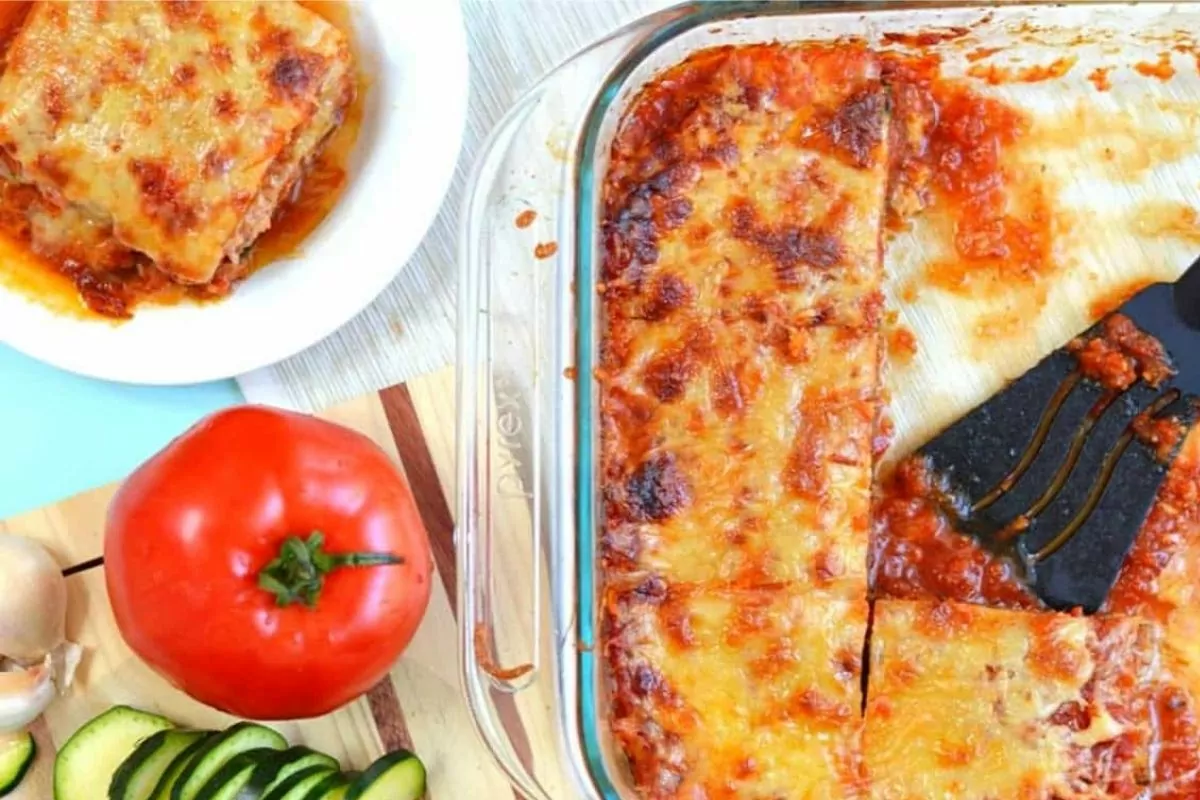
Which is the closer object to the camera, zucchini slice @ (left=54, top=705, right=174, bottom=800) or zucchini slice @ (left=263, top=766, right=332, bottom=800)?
zucchini slice @ (left=263, top=766, right=332, bottom=800)

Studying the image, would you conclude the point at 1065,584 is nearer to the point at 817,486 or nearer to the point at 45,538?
the point at 817,486

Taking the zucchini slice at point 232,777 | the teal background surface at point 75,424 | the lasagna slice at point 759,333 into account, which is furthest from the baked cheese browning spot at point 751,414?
the teal background surface at point 75,424

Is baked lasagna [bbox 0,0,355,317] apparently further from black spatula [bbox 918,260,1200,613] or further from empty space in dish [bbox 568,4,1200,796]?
black spatula [bbox 918,260,1200,613]

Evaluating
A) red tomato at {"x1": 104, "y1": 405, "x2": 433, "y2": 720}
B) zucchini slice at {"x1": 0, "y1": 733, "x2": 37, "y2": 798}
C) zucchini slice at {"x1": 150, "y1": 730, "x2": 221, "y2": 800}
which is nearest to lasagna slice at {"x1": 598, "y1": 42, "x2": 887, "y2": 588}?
red tomato at {"x1": 104, "y1": 405, "x2": 433, "y2": 720}

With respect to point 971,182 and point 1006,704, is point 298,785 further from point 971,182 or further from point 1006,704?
point 971,182

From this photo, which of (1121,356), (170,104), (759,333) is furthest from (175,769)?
(1121,356)

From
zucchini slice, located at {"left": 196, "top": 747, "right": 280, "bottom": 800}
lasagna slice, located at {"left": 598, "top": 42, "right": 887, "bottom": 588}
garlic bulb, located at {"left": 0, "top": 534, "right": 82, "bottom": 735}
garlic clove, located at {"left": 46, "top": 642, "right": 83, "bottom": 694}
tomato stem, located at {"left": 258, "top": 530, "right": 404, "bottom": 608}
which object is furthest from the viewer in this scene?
garlic clove, located at {"left": 46, "top": 642, "right": 83, "bottom": 694}

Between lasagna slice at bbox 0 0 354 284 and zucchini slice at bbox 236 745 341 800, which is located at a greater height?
lasagna slice at bbox 0 0 354 284
